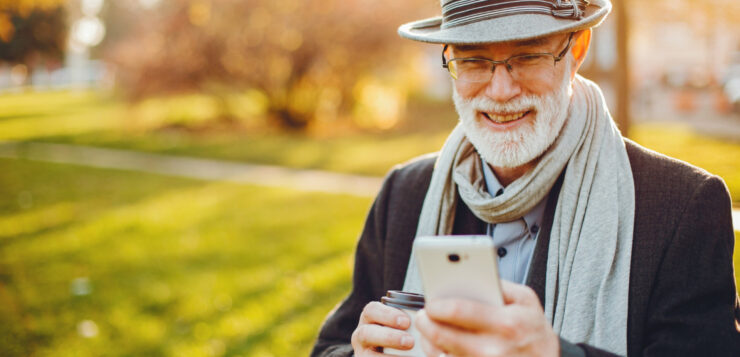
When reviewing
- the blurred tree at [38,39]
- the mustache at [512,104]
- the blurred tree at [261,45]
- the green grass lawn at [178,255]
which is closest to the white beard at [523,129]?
the mustache at [512,104]

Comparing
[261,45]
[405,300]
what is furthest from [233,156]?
[405,300]

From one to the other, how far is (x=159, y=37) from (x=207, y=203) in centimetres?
928

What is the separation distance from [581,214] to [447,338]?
3.06ft

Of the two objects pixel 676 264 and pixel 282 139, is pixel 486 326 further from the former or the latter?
pixel 282 139

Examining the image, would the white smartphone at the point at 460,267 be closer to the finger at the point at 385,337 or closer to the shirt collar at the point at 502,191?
the finger at the point at 385,337

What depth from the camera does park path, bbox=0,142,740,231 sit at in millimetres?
10211

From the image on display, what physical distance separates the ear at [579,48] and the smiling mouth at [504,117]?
0.25 metres

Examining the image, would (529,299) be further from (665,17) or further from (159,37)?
(159,37)

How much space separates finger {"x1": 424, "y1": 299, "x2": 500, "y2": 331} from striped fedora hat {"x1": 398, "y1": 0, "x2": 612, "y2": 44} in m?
0.96

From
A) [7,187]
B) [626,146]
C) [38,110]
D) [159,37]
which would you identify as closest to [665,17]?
[626,146]

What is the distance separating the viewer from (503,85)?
204cm

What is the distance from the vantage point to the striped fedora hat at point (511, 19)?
6.34 ft

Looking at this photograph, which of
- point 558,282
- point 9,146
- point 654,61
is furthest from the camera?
point 654,61

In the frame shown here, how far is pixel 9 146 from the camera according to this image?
16.7 meters
